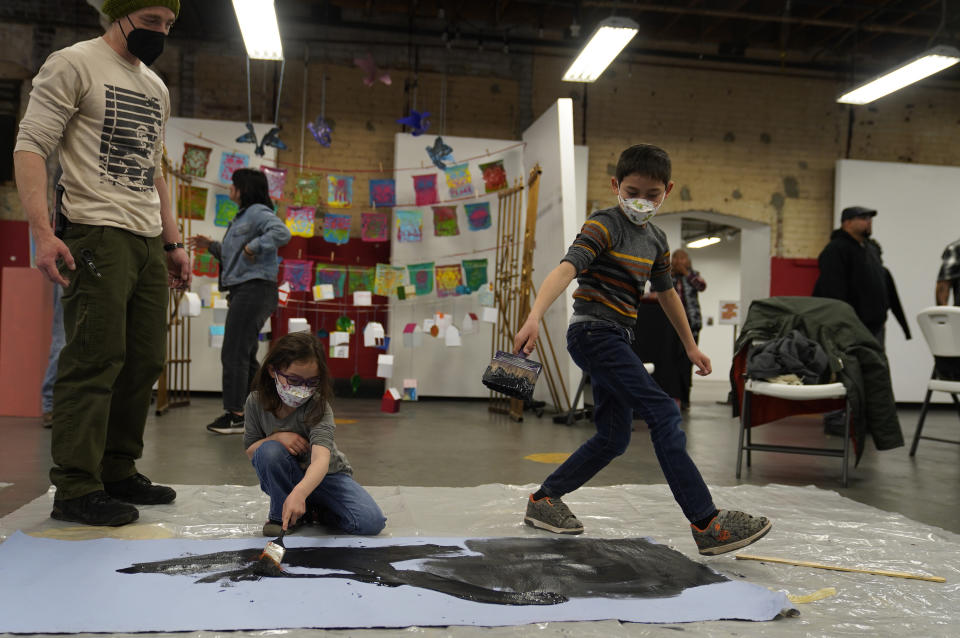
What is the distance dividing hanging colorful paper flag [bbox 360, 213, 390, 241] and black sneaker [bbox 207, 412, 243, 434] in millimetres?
3068

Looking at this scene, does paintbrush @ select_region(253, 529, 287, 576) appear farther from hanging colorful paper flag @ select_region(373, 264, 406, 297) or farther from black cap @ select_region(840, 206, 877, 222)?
hanging colorful paper flag @ select_region(373, 264, 406, 297)

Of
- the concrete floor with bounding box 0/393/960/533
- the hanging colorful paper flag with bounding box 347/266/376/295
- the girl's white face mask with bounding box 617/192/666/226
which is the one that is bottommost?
the concrete floor with bounding box 0/393/960/533

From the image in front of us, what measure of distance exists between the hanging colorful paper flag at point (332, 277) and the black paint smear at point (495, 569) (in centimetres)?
517

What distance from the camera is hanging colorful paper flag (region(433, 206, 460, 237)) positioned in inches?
279

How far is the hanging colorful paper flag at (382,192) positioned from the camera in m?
7.06

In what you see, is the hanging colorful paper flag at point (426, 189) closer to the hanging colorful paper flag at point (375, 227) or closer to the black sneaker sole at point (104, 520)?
the hanging colorful paper flag at point (375, 227)

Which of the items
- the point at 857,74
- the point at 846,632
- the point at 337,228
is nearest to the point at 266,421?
the point at 846,632

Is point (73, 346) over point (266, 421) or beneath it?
over

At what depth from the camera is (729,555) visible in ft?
7.46

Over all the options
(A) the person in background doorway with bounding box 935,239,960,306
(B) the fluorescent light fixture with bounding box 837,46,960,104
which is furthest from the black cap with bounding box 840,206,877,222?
(B) the fluorescent light fixture with bounding box 837,46,960,104

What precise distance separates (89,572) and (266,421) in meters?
0.64

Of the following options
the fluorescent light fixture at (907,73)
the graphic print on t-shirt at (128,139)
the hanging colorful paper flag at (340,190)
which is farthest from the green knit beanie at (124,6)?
the fluorescent light fixture at (907,73)

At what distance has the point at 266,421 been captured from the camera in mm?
2314

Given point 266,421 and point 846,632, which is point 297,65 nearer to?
point 266,421
